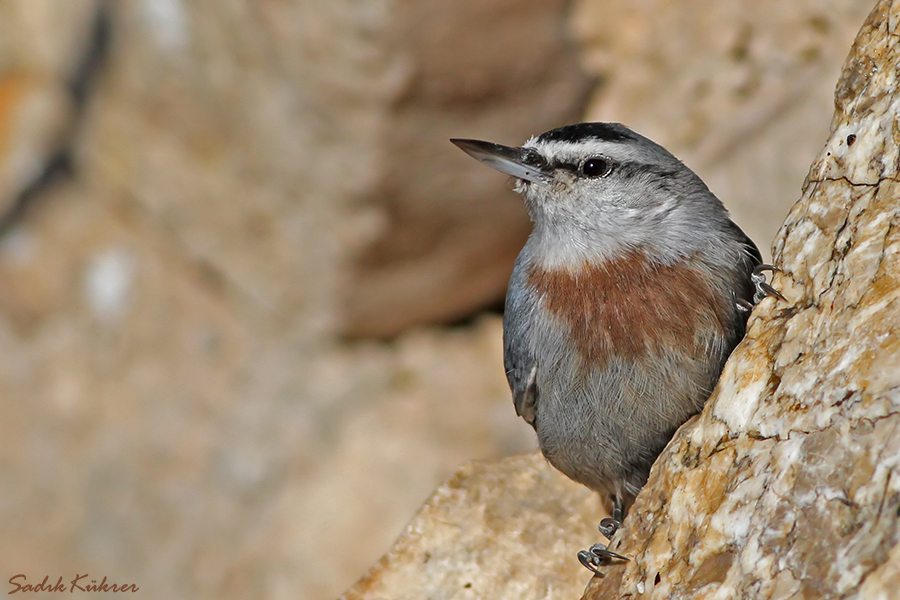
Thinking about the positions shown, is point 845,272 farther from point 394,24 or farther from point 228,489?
point 228,489

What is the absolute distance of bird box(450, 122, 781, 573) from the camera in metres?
3.88

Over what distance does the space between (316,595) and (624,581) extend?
539 cm

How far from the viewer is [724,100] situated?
7.96 meters

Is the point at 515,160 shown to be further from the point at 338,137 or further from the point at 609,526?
the point at 338,137

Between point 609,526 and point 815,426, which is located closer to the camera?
point 815,426

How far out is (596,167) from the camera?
4.45 meters

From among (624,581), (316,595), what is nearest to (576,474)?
(624,581)

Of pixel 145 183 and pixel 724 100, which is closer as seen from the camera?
pixel 724 100

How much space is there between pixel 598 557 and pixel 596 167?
5.99ft

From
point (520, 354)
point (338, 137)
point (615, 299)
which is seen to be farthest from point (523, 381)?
point (338, 137)

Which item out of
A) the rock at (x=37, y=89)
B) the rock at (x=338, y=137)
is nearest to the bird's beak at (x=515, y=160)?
the rock at (x=338, y=137)

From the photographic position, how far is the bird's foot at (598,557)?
3.69 meters

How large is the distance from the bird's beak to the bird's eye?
171 mm

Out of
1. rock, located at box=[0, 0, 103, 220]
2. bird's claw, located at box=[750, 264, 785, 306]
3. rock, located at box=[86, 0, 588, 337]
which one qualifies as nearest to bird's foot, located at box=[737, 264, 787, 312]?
bird's claw, located at box=[750, 264, 785, 306]
